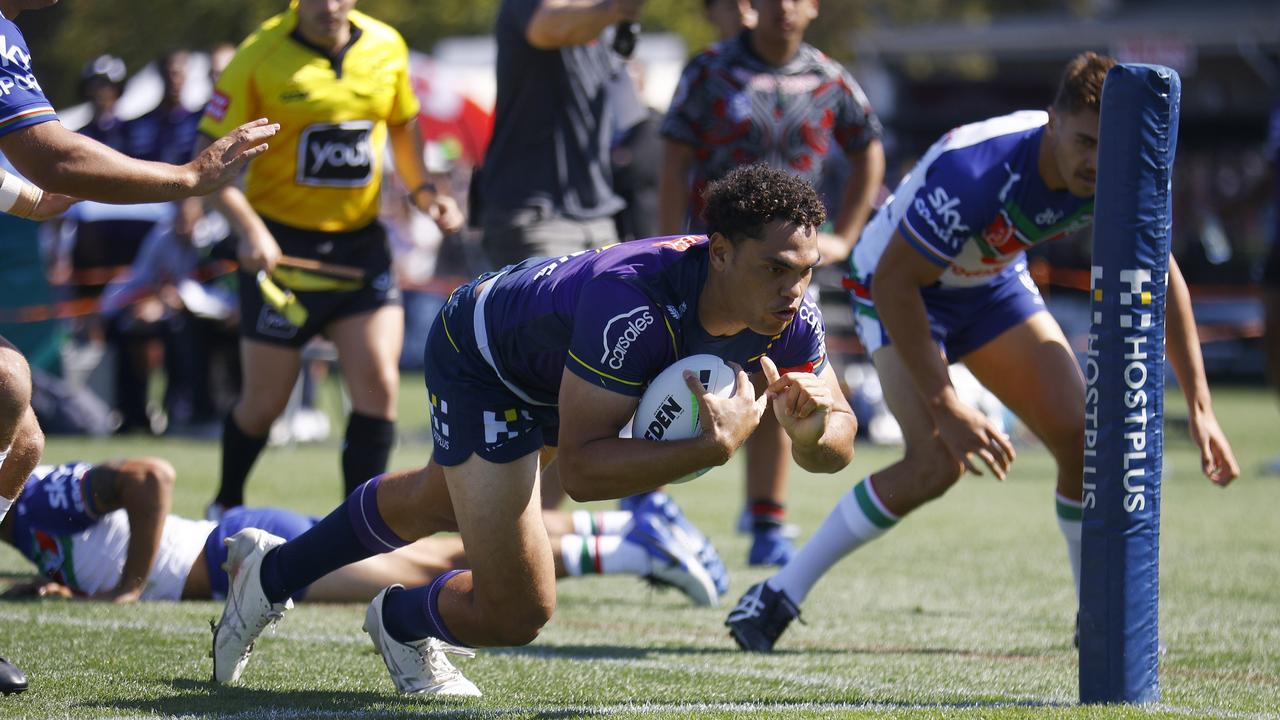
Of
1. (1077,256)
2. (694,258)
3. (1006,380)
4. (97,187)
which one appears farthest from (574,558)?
(1077,256)

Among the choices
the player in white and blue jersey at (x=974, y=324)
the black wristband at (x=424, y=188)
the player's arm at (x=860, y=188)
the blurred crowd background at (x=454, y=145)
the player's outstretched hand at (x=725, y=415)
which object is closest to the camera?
the player's outstretched hand at (x=725, y=415)

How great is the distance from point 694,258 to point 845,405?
0.54 m

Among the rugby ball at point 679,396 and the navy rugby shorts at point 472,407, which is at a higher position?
the rugby ball at point 679,396

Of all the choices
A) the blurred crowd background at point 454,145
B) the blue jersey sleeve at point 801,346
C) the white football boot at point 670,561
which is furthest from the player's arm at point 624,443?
the blurred crowd background at point 454,145

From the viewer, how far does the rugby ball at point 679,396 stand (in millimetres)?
3686

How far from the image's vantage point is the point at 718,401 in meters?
3.62

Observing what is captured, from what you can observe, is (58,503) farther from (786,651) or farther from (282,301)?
(786,651)

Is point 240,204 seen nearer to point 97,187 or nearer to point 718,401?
point 97,187

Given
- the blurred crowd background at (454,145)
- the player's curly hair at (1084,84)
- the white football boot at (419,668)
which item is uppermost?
the player's curly hair at (1084,84)

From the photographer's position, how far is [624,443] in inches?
144

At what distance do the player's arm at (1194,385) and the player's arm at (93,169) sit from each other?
276 centimetres

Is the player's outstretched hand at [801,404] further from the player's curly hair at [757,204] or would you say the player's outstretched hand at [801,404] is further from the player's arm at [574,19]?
the player's arm at [574,19]

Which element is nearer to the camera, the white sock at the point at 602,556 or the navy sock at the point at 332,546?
the navy sock at the point at 332,546

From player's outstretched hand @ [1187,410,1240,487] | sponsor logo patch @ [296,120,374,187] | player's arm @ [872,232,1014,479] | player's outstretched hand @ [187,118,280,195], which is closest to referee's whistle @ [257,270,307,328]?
sponsor logo patch @ [296,120,374,187]
